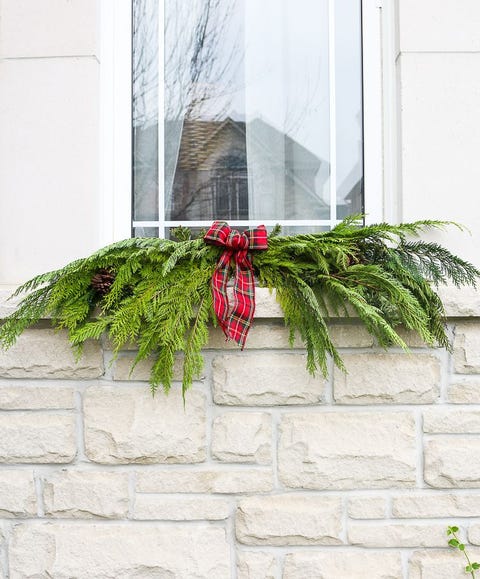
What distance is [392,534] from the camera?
65.9 inches

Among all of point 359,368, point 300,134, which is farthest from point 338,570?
point 300,134

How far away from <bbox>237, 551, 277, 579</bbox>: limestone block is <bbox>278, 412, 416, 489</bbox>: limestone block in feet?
0.83

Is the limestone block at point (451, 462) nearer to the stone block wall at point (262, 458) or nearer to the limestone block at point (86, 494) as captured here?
the stone block wall at point (262, 458)

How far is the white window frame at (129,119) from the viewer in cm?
186

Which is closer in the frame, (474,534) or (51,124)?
(474,534)

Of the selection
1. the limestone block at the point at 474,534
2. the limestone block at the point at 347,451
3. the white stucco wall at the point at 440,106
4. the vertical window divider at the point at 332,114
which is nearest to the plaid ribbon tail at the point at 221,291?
the limestone block at the point at 347,451

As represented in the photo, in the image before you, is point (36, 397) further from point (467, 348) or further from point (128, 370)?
point (467, 348)

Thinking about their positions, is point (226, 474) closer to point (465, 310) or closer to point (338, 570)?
point (338, 570)

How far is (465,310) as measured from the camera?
163 centimetres

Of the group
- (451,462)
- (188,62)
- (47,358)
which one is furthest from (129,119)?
(451,462)

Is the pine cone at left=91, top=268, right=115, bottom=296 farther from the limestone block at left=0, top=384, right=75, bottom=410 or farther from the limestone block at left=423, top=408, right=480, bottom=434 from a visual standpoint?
the limestone block at left=423, top=408, right=480, bottom=434

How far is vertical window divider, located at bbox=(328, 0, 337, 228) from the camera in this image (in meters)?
1.91

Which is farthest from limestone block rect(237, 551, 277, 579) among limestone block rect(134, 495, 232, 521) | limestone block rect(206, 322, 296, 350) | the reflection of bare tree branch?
the reflection of bare tree branch

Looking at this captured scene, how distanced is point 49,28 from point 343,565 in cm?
207
